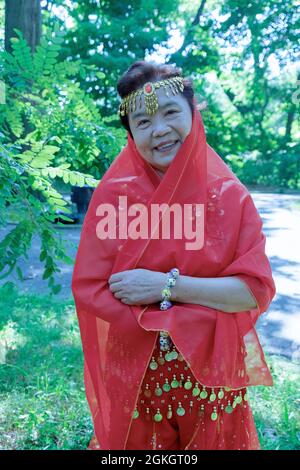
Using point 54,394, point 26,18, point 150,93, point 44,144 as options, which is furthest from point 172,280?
point 26,18

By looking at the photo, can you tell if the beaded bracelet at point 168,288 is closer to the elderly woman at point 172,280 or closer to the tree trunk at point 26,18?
the elderly woman at point 172,280

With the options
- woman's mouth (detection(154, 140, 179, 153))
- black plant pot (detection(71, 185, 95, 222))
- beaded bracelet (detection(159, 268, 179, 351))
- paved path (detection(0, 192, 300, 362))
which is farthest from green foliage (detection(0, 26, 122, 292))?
black plant pot (detection(71, 185, 95, 222))

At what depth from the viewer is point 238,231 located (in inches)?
59.5

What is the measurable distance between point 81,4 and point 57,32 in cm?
1122

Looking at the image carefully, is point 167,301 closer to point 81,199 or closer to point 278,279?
point 278,279

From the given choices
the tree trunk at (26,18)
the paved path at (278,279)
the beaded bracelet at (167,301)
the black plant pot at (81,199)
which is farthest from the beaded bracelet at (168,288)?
the black plant pot at (81,199)

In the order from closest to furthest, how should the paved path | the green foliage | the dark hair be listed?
the dark hair
the green foliage
the paved path

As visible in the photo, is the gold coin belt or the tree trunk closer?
the gold coin belt

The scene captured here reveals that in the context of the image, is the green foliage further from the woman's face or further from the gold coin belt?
the gold coin belt

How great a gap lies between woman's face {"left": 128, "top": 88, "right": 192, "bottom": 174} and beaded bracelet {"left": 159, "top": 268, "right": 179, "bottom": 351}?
339 mm

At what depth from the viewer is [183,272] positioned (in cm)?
151

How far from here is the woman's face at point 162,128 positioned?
1.54 metres

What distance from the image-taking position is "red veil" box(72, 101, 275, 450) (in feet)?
4.84
